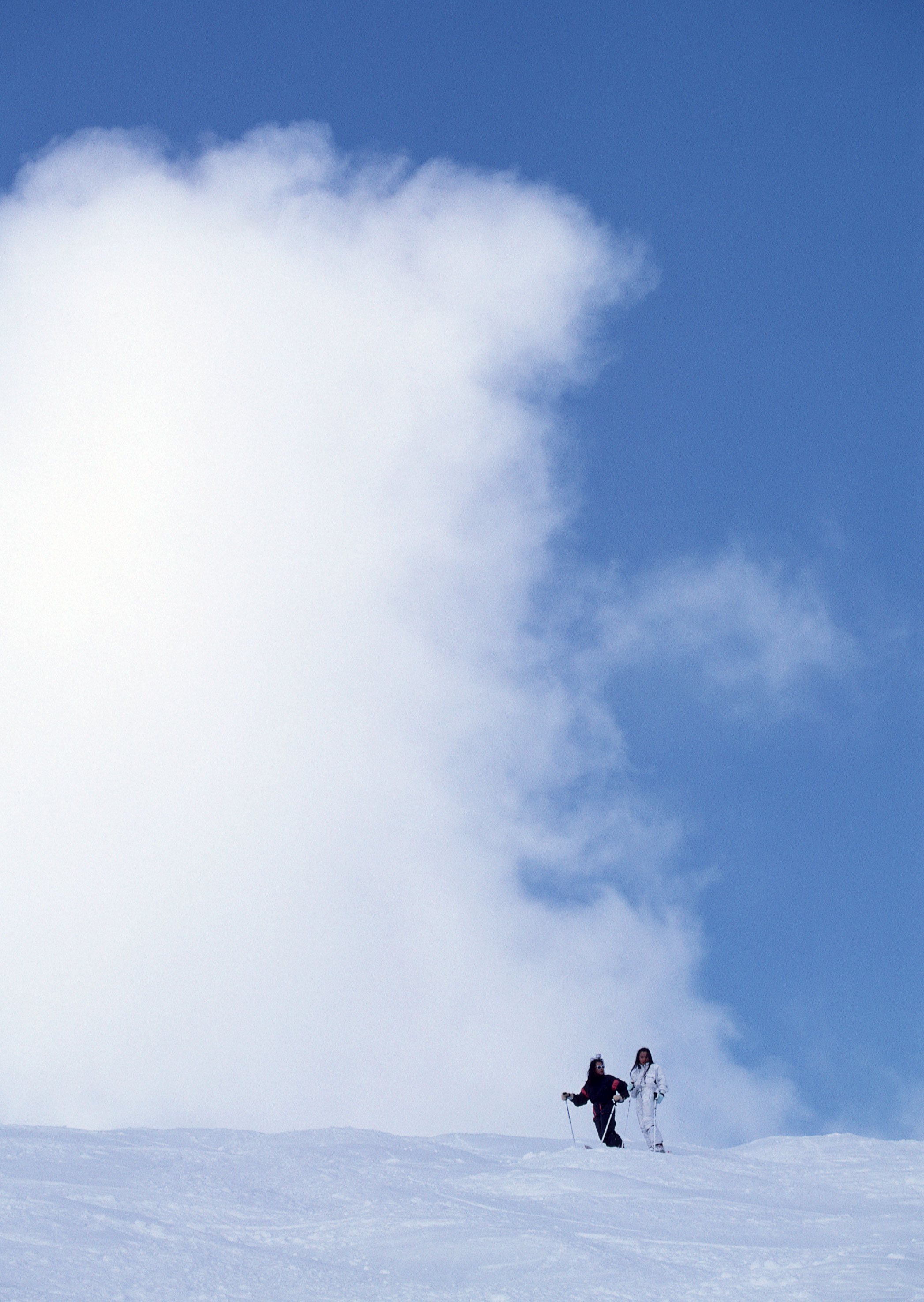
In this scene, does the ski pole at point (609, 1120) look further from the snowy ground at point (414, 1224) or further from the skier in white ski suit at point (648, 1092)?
the snowy ground at point (414, 1224)

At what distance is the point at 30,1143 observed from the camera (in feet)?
42.5

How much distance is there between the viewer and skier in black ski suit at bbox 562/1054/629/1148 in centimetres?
1903

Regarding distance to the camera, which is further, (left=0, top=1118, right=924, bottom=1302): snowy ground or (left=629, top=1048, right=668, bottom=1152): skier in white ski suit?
(left=629, top=1048, right=668, bottom=1152): skier in white ski suit

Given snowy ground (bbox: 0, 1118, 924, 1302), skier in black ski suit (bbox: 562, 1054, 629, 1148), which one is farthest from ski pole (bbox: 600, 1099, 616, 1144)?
snowy ground (bbox: 0, 1118, 924, 1302)

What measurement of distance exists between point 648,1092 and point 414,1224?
885 cm

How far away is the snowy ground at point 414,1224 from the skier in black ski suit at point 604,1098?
251cm

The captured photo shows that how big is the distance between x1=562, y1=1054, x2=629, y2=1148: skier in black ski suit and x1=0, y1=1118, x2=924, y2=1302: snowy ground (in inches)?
98.9

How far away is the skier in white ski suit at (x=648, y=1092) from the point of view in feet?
61.9

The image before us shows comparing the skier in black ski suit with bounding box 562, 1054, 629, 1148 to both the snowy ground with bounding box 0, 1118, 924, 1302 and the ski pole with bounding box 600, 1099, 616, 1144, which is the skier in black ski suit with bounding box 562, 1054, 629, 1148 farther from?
the snowy ground with bounding box 0, 1118, 924, 1302

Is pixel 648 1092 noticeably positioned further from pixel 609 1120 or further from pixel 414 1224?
pixel 414 1224

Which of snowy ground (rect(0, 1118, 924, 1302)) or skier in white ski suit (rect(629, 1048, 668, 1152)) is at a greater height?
skier in white ski suit (rect(629, 1048, 668, 1152))

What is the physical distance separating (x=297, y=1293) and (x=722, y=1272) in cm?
379

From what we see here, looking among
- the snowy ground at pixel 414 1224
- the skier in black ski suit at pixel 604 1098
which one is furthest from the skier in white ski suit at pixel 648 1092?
the snowy ground at pixel 414 1224

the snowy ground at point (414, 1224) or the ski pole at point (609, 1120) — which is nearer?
the snowy ground at point (414, 1224)
